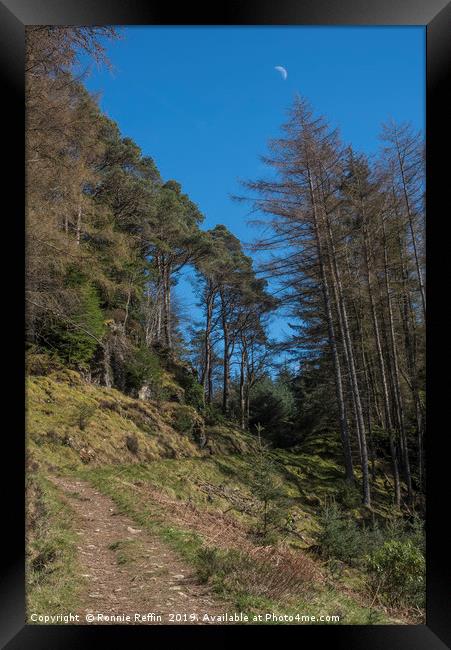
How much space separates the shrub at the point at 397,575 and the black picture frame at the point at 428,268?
1.32 metres

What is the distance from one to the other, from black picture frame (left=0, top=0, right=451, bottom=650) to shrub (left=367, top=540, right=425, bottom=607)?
1.32m

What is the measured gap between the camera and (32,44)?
14.3 ft

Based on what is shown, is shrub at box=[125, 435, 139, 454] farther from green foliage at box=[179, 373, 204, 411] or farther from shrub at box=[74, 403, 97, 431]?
green foliage at box=[179, 373, 204, 411]

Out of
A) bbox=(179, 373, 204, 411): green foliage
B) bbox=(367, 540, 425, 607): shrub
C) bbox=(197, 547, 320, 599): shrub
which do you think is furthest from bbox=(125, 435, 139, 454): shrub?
bbox=(367, 540, 425, 607): shrub

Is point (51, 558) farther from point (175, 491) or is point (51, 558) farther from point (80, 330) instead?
point (80, 330)

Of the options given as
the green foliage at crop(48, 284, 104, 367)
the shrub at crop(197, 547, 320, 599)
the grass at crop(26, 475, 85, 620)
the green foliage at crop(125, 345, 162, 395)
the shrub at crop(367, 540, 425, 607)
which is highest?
the green foliage at crop(48, 284, 104, 367)

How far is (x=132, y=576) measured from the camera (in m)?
3.27

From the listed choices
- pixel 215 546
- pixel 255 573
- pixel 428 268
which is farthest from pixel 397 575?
pixel 428 268

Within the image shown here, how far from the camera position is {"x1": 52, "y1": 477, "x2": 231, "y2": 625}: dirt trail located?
2.88m

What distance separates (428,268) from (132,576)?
2.94 m

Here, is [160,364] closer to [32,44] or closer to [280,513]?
[280,513]

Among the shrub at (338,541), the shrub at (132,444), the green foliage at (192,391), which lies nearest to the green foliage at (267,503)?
the shrub at (338,541)

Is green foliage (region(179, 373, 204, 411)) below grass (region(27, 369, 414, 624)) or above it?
above
